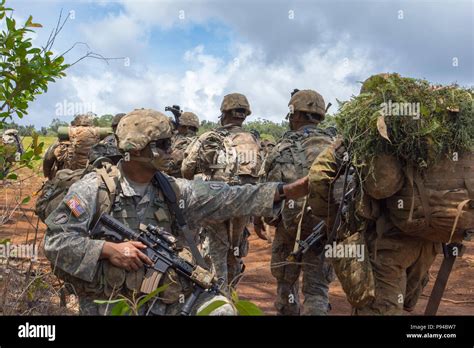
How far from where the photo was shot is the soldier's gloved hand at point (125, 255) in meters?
3.48

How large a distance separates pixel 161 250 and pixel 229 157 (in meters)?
3.56

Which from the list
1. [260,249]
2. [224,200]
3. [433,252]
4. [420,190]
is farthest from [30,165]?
[260,249]

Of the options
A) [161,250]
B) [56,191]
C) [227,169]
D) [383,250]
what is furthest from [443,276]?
[56,191]

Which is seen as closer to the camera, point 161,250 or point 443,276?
point 161,250

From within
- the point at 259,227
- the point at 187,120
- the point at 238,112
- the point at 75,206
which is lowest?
the point at 259,227

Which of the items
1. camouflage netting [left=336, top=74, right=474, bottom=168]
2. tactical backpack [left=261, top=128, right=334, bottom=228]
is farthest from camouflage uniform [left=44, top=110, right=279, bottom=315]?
tactical backpack [left=261, top=128, right=334, bottom=228]

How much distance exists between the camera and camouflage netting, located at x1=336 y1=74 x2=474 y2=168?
3852 millimetres

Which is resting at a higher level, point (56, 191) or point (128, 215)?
point (56, 191)

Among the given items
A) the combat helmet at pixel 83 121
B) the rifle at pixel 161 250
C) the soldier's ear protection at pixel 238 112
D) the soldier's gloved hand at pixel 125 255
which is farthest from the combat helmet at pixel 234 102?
the soldier's gloved hand at pixel 125 255

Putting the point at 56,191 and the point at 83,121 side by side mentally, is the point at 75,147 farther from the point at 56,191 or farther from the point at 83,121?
the point at 56,191

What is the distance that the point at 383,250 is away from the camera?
4340 mm

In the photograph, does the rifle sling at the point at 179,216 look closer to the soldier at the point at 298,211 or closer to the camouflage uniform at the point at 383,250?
the camouflage uniform at the point at 383,250

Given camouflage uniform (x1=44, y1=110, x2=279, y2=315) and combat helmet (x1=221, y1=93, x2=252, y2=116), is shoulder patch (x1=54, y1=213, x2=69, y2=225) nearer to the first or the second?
camouflage uniform (x1=44, y1=110, x2=279, y2=315)

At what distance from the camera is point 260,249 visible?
485 inches
